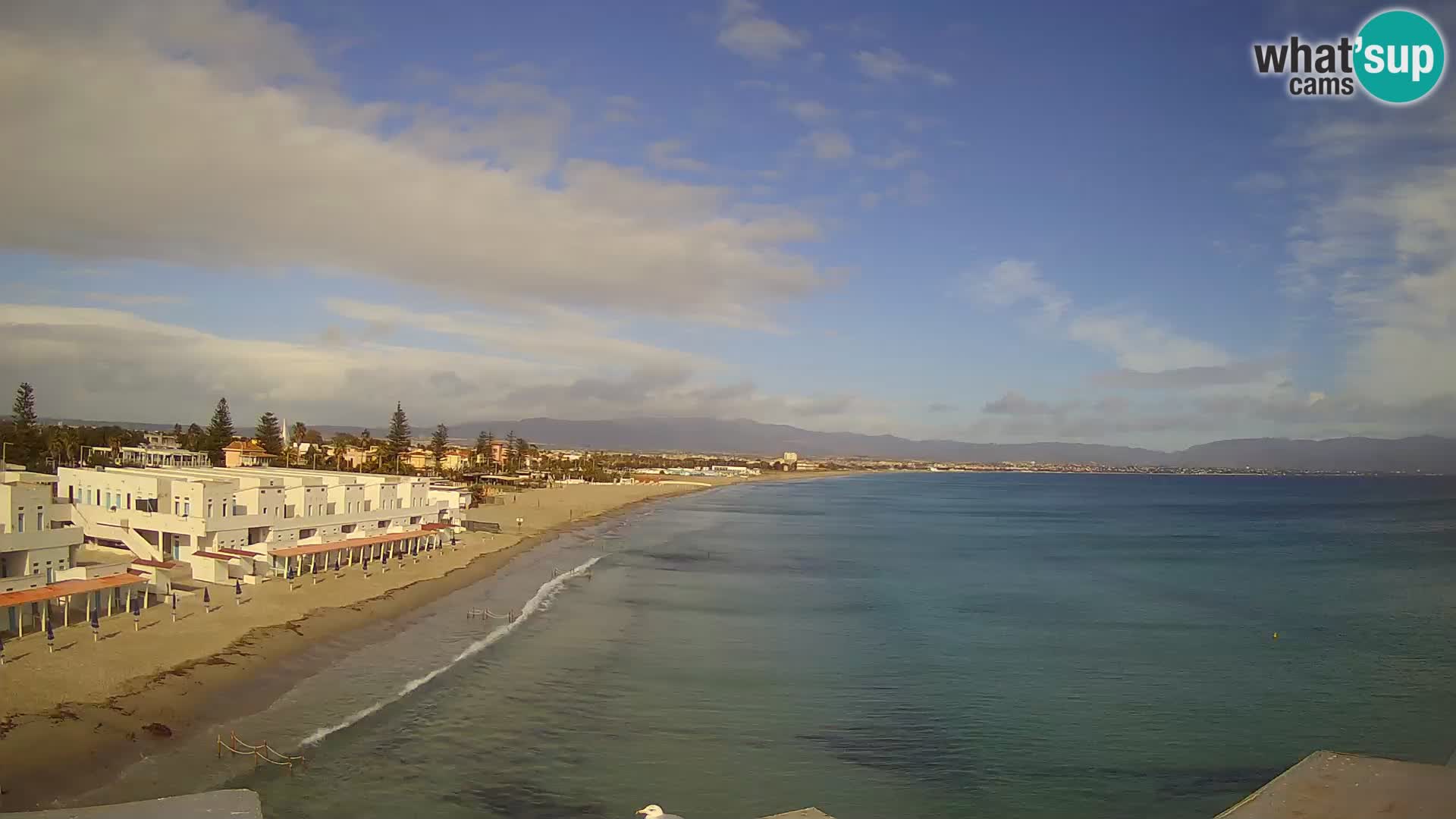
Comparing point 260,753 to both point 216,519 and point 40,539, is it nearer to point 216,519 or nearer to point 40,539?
point 40,539

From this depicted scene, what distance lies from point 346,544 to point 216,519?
6039 millimetres

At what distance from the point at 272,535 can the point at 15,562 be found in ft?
31.3

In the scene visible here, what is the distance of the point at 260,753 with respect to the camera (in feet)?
48.7

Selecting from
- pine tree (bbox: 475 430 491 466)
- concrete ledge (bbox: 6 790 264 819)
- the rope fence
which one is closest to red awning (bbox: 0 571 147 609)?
the rope fence

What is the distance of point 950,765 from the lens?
1609cm

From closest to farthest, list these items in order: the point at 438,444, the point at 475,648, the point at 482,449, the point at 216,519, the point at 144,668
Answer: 1. the point at 144,668
2. the point at 475,648
3. the point at 216,519
4. the point at 438,444
5. the point at 482,449

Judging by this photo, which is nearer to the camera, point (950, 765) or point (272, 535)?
point (950, 765)

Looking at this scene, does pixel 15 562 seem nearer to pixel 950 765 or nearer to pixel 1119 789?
pixel 950 765

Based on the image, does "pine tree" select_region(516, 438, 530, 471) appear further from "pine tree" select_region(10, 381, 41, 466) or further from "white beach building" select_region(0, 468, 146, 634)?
"white beach building" select_region(0, 468, 146, 634)

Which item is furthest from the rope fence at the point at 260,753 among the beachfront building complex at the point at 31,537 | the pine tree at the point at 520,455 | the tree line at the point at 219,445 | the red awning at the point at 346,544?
the pine tree at the point at 520,455

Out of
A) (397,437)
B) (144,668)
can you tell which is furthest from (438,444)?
(144,668)

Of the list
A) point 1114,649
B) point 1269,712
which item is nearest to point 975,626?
point 1114,649

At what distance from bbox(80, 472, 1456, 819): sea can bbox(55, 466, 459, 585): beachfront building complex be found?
6.71m

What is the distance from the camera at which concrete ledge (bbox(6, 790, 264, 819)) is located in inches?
387
